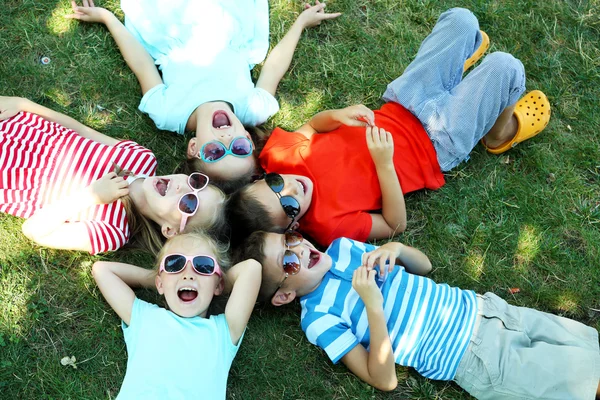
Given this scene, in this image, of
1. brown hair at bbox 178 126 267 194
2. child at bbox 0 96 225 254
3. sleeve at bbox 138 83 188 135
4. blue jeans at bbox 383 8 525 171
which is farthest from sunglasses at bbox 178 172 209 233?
blue jeans at bbox 383 8 525 171

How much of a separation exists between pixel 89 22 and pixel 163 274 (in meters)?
2.27

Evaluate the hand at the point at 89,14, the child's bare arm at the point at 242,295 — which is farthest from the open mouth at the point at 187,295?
the hand at the point at 89,14

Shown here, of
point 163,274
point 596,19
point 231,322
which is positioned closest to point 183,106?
point 163,274

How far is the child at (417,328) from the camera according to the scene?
3230 mm

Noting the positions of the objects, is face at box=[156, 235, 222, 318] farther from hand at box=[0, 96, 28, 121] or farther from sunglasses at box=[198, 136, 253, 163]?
hand at box=[0, 96, 28, 121]

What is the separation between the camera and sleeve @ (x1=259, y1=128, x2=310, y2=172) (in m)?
3.83

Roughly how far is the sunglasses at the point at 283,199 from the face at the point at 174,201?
34 cm

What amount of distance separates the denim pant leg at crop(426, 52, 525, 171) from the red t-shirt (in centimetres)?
12

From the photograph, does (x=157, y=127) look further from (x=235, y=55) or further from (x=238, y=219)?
(x=238, y=219)

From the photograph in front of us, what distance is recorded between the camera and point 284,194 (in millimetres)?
3549

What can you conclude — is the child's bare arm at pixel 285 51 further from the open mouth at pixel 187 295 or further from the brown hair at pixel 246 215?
the open mouth at pixel 187 295

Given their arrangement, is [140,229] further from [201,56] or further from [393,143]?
[393,143]

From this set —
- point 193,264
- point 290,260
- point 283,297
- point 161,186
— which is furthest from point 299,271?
point 161,186

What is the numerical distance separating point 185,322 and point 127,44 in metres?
2.23
